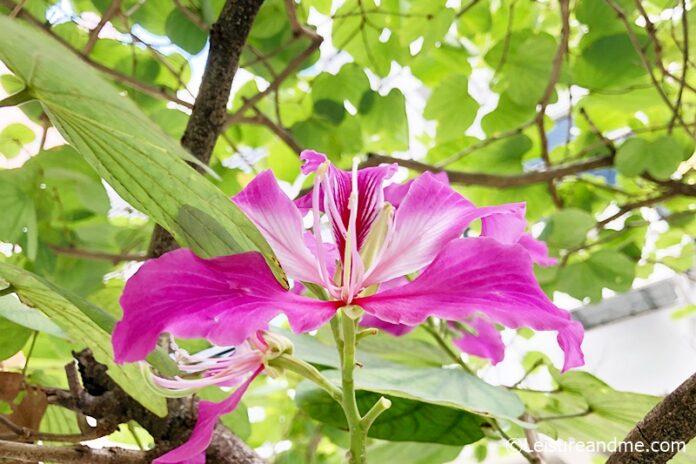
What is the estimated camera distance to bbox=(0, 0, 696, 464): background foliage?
0.62 ft

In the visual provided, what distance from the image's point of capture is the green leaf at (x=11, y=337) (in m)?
0.34

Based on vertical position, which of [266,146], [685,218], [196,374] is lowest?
[196,374]

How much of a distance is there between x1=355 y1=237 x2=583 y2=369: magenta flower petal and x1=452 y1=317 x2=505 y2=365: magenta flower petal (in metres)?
0.24

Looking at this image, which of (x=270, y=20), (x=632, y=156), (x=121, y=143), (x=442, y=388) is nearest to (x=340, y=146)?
(x=270, y=20)

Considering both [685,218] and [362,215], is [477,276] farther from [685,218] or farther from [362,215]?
[685,218]

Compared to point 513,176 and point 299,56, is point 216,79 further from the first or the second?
point 513,176

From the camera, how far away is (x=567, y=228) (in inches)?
25.1

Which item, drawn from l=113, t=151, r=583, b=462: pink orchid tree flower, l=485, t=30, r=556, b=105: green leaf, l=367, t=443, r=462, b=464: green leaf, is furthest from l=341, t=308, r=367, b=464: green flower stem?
l=485, t=30, r=556, b=105: green leaf

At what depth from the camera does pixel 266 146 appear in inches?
31.1

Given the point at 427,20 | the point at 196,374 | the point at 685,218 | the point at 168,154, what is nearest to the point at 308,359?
the point at 196,374

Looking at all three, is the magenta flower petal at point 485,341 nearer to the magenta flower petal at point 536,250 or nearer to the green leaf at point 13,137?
the magenta flower petal at point 536,250

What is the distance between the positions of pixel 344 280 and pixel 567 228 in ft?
1.51

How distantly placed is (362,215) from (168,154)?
3.8 inches

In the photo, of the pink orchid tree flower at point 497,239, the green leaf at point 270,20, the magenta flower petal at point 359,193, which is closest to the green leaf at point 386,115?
the green leaf at point 270,20
